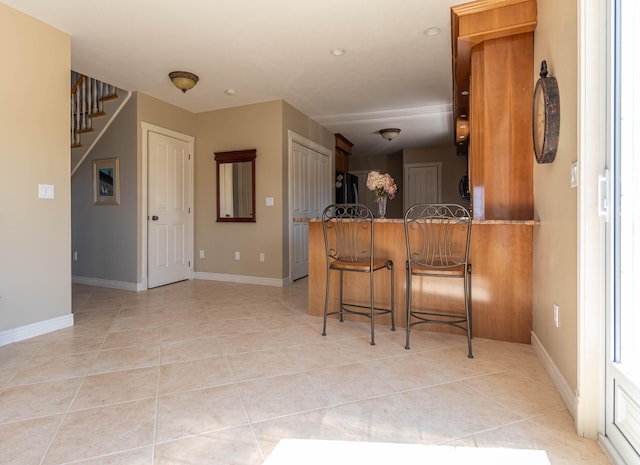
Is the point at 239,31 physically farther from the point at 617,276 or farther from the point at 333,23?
the point at 617,276

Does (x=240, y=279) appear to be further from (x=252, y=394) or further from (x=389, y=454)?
(x=389, y=454)

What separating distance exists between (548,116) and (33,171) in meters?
3.66

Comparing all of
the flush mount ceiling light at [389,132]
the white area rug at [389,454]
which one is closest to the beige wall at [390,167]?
the flush mount ceiling light at [389,132]

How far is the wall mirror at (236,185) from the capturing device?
15.9 ft

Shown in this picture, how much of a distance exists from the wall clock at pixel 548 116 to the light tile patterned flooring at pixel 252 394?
4.29 feet

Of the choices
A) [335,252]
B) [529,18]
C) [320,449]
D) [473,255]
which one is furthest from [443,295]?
[529,18]

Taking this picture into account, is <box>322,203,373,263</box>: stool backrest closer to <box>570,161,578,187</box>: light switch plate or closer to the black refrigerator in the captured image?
<box>570,161,578,187</box>: light switch plate

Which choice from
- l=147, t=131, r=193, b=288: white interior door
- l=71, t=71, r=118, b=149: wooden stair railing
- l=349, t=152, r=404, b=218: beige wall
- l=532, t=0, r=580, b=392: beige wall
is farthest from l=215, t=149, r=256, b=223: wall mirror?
l=349, t=152, r=404, b=218: beige wall

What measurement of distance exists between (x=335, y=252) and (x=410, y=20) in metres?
2.03

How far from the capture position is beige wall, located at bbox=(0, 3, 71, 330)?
2629mm

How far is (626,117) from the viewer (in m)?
1.27

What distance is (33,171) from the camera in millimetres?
2789

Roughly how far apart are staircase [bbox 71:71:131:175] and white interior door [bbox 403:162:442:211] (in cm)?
589

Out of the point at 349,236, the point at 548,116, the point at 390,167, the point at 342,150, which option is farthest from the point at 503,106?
the point at 390,167
